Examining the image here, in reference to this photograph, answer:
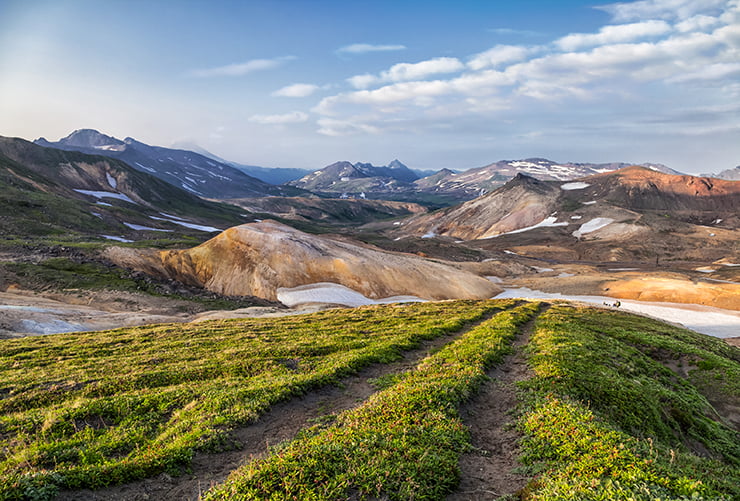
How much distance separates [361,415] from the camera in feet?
40.1

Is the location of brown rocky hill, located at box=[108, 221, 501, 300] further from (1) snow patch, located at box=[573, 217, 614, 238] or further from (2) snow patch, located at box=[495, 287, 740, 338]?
(1) snow patch, located at box=[573, 217, 614, 238]

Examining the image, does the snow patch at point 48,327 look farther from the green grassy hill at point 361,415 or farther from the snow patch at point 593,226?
the snow patch at point 593,226

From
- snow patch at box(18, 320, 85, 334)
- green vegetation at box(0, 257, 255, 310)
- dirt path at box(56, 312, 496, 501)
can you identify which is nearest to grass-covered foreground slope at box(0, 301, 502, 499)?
dirt path at box(56, 312, 496, 501)

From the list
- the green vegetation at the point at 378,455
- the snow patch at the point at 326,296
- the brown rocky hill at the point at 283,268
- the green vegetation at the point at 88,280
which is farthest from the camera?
the brown rocky hill at the point at 283,268

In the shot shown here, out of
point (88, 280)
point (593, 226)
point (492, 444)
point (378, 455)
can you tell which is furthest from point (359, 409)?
point (593, 226)

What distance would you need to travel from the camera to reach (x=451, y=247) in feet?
511

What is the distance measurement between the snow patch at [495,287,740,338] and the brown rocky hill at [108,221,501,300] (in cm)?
2982

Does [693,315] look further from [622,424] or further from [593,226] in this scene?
[593,226]

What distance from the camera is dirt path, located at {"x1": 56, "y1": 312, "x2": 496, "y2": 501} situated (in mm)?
8578

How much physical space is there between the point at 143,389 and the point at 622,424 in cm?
2022

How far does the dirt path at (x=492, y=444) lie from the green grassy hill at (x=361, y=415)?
14.2 inches

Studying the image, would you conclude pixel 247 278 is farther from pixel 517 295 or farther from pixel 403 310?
pixel 517 295

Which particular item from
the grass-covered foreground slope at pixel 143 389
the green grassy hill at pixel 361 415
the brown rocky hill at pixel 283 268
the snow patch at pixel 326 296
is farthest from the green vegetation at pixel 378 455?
the brown rocky hill at pixel 283 268

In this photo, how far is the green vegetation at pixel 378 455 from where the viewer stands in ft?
26.1
